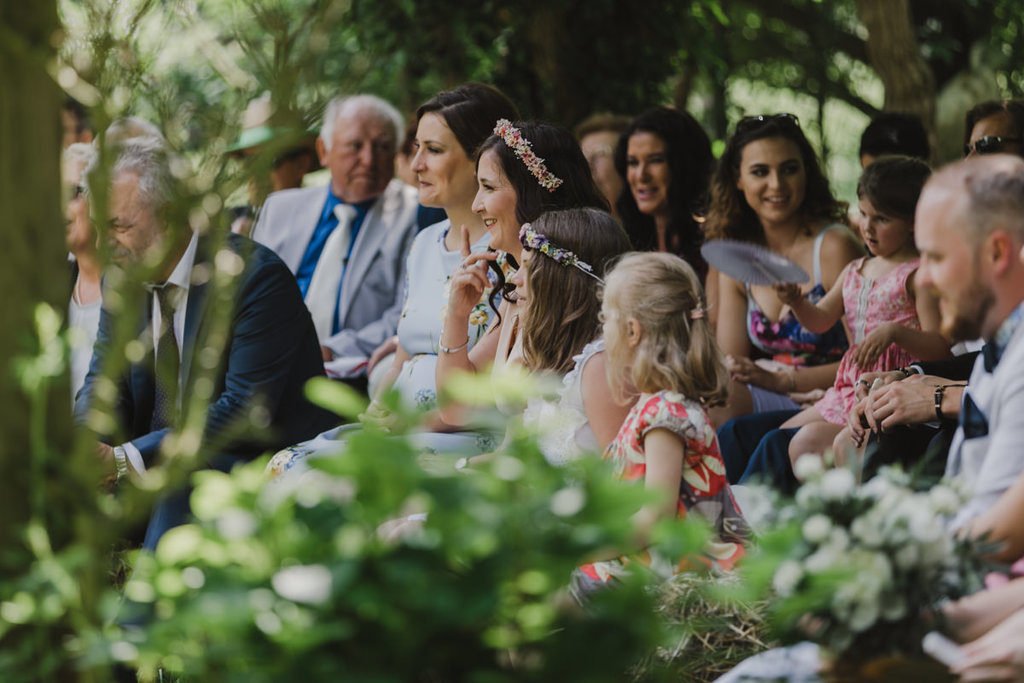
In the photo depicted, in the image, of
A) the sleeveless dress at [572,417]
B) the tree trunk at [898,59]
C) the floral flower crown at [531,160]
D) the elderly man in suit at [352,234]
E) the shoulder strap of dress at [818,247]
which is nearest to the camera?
the sleeveless dress at [572,417]

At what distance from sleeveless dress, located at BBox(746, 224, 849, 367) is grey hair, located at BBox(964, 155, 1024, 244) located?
110 inches

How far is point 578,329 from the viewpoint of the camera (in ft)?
12.0

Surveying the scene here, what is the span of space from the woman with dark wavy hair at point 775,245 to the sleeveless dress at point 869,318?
0.35m

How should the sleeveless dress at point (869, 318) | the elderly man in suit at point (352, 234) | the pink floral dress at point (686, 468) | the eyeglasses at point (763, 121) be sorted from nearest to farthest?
the pink floral dress at point (686, 468) < the sleeveless dress at point (869, 318) < the eyeglasses at point (763, 121) < the elderly man in suit at point (352, 234)

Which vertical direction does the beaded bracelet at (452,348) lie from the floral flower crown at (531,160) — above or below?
below

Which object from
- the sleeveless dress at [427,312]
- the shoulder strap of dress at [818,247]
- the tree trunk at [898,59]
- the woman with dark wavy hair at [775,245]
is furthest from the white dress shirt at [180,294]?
the tree trunk at [898,59]

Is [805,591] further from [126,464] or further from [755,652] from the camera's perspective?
[126,464]

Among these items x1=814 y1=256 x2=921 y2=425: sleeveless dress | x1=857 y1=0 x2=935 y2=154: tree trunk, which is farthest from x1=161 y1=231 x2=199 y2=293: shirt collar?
x1=857 y1=0 x2=935 y2=154: tree trunk

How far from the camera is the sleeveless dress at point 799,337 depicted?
5172 millimetres

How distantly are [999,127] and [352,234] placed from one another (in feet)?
10.0

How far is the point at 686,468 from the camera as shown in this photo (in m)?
3.06

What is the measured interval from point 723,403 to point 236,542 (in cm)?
164

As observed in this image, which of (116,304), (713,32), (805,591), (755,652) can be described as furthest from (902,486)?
(713,32)

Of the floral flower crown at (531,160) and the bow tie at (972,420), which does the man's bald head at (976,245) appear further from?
the floral flower crown at (531,160)
